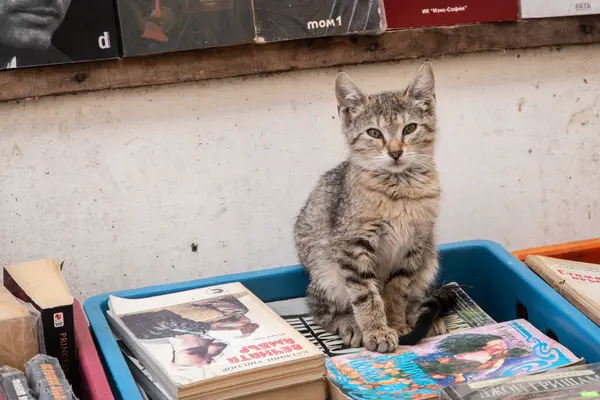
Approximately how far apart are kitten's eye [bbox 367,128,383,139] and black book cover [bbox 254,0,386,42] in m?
0.34

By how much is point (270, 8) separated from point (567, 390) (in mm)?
1039

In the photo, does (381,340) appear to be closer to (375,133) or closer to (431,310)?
(431,310)

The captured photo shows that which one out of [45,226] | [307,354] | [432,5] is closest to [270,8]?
[432,5]

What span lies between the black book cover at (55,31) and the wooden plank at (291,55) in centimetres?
4

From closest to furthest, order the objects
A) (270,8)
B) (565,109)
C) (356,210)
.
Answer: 1. (356,210)
2. (270,8)
3. (565,109)

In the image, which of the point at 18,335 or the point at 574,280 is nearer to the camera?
the point at 18,335

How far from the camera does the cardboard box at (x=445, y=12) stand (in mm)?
1822

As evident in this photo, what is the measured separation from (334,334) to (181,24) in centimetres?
75

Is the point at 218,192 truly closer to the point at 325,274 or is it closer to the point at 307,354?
the point at 325,274

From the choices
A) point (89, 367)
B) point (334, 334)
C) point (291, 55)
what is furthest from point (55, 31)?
point (334, 334)

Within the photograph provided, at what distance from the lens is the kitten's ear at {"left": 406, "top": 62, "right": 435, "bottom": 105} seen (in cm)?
153

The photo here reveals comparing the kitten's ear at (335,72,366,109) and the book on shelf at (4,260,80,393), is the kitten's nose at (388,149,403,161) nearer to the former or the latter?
the kitten's ear at (335,72,366,109)

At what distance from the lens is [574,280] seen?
155 centimetres

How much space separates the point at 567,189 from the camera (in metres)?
2.11
